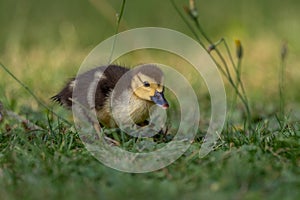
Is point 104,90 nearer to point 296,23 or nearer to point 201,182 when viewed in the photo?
point 201,182

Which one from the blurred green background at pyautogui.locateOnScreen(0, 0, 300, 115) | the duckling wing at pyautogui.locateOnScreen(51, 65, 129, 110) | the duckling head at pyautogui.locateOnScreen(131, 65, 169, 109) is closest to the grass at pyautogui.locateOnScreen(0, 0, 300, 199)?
the blurred green background at pyautogui.locateOnScreen(0, 0, 300, 115)

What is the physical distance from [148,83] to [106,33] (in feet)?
14.9

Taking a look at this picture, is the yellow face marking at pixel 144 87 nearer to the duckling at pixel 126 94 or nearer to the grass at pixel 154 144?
the duckling at pixel 126 94

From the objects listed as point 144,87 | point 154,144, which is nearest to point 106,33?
point 144,87

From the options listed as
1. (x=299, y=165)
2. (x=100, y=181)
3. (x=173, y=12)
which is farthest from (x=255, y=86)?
(x=173, y=12)

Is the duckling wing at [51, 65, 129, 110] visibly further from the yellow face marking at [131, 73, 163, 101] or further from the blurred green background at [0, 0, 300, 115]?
the blurred green background at [0, 0, 300, 115]

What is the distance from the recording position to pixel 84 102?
431 cm

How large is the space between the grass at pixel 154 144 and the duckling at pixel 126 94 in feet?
0.77

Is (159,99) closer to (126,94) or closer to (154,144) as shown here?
Answer: (126,94)

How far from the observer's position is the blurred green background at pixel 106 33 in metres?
5.76

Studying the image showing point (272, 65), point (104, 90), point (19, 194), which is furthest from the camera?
point (272, 65)

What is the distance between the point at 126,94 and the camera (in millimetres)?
4273

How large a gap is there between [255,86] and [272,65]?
0.59 meters

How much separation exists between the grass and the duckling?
0.23 meters
